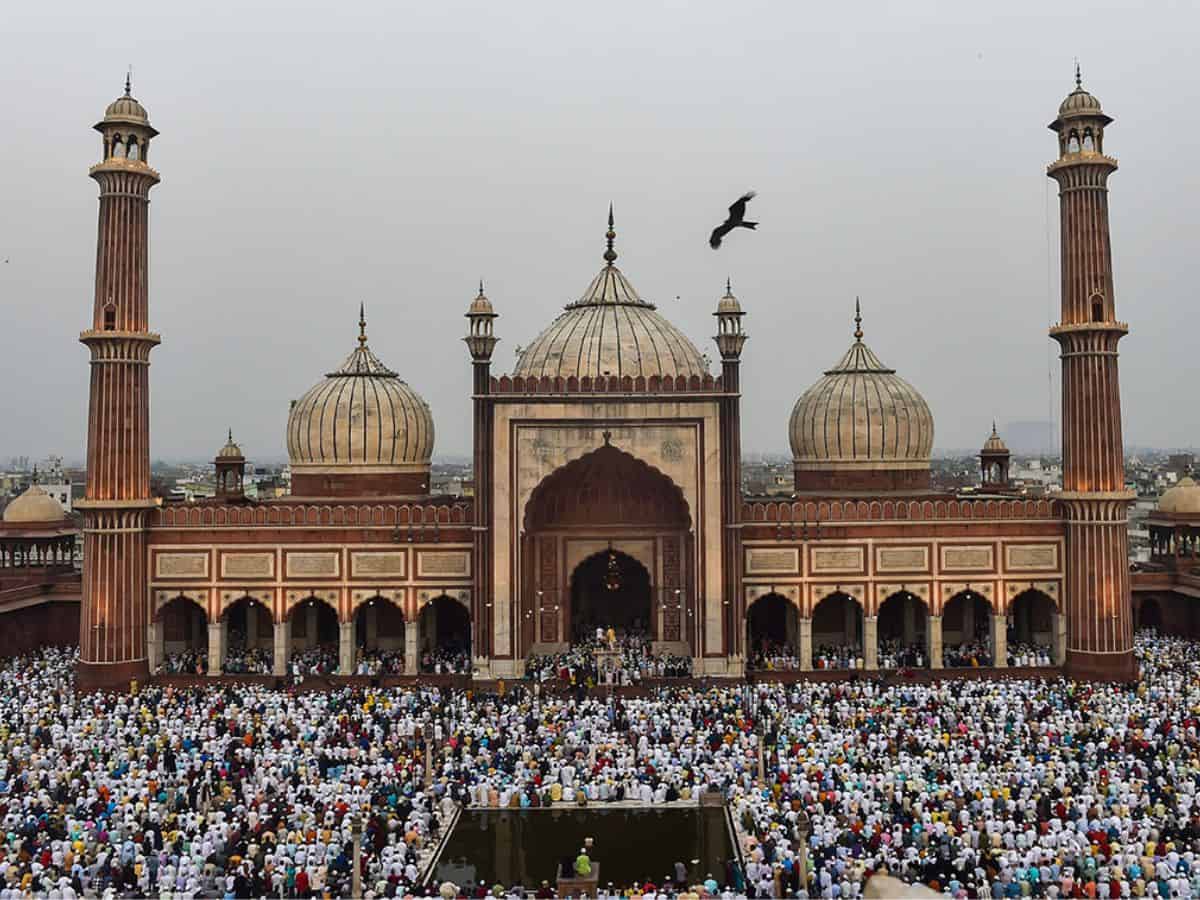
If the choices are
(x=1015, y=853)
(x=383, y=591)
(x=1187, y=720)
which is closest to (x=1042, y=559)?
(x=1187, y=720)

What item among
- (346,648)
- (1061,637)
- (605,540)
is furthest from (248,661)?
(1061,637)

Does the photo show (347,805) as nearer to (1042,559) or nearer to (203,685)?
(203,685)

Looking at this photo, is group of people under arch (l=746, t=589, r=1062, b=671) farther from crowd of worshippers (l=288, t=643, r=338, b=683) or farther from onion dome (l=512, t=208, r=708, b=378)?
crowd of worshippers (l=288, t=643, r=338, b=683)

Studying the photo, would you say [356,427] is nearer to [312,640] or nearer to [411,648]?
[312,640]

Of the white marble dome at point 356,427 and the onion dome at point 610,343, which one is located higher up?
the onion dome at point 610,343

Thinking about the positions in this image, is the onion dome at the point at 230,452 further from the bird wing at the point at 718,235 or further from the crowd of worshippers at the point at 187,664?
the bird wing at the point at 718,235

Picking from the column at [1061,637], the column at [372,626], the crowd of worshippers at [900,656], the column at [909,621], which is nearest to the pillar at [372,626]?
the column at [372,626]
